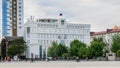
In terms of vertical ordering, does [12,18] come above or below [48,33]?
above

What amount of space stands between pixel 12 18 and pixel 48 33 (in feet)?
56.4

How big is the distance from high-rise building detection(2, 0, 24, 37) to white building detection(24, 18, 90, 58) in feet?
16.4

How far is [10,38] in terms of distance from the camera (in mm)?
168250

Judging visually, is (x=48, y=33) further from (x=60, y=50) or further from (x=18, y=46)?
(x=60, y=50)

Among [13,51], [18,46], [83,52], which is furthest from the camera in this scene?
[18,46]

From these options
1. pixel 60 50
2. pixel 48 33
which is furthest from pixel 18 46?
pixel 48 33

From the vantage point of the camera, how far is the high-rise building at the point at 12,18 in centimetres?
16738

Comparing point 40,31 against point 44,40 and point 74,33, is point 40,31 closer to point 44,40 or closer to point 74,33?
point 44,40

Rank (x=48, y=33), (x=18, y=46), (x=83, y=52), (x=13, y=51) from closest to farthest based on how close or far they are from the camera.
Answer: (x=83, y=52)
(x=13, y=51)
(x=18, y=46)
(x=48, y=33)

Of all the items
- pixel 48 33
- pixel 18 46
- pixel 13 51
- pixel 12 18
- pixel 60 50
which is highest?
pixel 12 18

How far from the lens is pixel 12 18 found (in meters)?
169

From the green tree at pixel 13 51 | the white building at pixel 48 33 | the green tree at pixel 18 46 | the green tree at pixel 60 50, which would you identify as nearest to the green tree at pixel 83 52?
the green tree at pixel 60 50

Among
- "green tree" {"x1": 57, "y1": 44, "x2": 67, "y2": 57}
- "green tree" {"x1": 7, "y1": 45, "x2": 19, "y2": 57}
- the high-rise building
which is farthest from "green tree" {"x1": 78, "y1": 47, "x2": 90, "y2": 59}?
the high-rise building

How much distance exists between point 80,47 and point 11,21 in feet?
146
